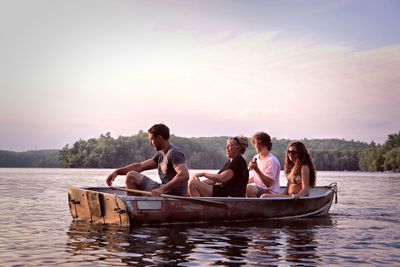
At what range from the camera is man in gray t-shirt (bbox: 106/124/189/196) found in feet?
36.2

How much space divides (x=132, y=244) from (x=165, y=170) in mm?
2245

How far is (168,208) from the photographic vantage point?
37.6 ft

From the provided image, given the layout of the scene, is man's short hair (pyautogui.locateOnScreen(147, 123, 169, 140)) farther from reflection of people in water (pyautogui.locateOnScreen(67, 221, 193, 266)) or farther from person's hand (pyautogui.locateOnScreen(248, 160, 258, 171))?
person's hand (pyautogui.locateOnScreen(248, 160, 258, 171))

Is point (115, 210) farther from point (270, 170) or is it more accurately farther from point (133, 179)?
point (270, 170)

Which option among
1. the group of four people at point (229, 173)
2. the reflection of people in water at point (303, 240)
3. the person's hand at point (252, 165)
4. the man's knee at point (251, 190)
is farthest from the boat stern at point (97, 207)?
the man's knee at point (251, 190)

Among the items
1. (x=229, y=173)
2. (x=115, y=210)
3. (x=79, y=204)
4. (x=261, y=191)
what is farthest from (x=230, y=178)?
(x=79, y=204)

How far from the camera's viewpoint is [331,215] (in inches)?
610

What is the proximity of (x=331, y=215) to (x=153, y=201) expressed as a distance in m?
6.16

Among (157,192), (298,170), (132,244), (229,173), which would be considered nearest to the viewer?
(132,244)

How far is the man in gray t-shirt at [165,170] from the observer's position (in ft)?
36.2

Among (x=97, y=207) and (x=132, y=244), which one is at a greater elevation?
(x=97, y=207)

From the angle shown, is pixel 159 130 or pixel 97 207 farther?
pixel 97 207

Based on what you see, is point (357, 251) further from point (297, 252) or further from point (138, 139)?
point (138, 139)

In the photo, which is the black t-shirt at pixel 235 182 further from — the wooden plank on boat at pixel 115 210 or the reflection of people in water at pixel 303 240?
the wooden plank on boat at pixel 115 210
